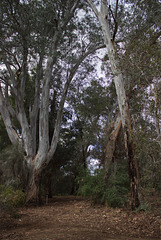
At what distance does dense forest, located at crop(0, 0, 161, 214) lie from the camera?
19.1ft

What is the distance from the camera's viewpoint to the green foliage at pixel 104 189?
8406mm

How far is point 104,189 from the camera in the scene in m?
8.89

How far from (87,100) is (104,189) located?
23.1 ft

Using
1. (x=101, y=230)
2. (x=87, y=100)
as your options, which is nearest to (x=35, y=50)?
(x=87, y=100)

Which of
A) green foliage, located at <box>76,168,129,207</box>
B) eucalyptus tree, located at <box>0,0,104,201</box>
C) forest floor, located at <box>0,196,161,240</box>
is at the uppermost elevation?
eucalyptus tree, located at <box>0,0,104,201</box>

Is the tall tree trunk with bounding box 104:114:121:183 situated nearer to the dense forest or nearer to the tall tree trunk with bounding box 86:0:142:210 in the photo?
the dense forest

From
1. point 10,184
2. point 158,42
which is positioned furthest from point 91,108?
point 158,42

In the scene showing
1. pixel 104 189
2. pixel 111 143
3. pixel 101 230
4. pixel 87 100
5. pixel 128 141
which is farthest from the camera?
pixel 87 100

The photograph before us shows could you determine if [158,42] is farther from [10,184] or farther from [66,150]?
[66,150]

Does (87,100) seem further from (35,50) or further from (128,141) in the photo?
(128,141)

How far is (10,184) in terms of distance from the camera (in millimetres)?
9617

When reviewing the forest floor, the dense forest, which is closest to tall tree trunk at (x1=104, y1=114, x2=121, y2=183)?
the dense forest

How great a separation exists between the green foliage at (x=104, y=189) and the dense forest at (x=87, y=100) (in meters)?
0.04

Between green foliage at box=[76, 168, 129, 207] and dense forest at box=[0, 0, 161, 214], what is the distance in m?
0.04
